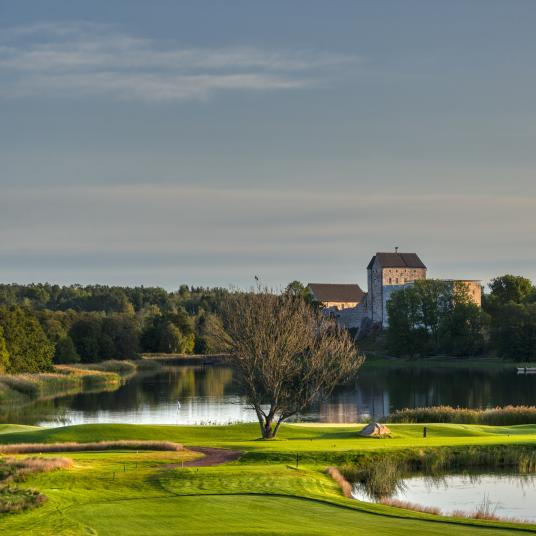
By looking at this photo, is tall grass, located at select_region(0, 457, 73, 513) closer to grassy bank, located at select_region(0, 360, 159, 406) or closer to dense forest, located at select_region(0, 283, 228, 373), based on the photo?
dense forest, located at select_region(0, 283, 228, 373)

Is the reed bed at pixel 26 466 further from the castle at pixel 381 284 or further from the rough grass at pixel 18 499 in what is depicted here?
the castle at pixel 381 284

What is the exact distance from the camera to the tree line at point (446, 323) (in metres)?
141

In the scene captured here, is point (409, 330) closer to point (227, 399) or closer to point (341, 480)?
point (227, 399)

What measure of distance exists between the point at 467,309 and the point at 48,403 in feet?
293

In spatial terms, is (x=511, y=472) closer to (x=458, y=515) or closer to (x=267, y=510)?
(x=458, y=515)

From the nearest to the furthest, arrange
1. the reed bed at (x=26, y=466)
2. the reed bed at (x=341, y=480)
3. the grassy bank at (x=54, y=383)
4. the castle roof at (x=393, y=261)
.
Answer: the reed bed at (x=26, y=466), the reed bed at (x=341, y=480), the grassy bank at (x=54, y=383), the castle roof at (x=393, y=261)

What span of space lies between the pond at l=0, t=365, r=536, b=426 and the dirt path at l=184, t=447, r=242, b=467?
10533 mm

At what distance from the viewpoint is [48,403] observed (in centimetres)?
7719

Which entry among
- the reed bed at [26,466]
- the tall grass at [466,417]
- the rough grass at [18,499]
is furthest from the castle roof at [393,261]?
the rough grass at [18,499]

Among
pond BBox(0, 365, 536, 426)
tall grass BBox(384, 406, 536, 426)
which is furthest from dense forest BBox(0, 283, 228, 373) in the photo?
tall grass BBox(384, 406, 536, 426)

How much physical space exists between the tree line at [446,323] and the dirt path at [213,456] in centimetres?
10506

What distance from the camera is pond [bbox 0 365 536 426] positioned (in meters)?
64.4

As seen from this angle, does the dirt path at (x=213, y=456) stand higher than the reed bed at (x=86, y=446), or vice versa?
the reed bed at (x=86, y=446)

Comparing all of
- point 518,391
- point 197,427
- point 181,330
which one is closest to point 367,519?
point 197,427
